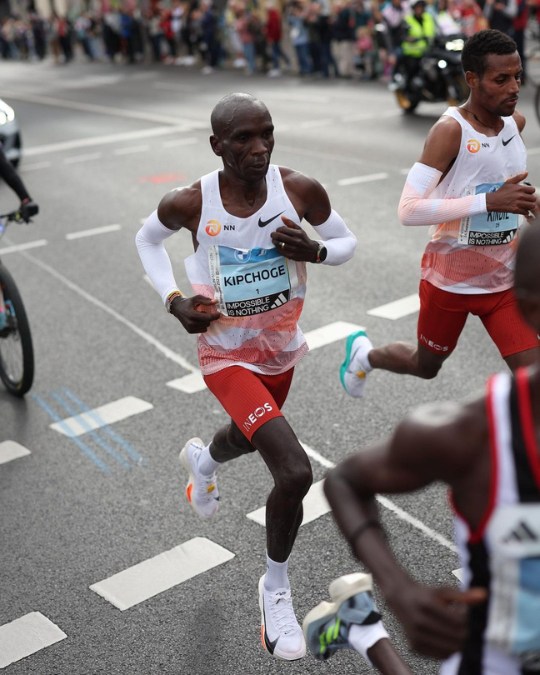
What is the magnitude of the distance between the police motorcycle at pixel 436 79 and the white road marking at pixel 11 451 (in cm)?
1224

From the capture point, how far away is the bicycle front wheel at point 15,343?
6426 millimetres

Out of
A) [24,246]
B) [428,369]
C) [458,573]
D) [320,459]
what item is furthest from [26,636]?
[24,246]

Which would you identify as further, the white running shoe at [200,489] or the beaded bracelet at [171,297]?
the white running shoe at [200,489]

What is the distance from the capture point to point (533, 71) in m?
21.3

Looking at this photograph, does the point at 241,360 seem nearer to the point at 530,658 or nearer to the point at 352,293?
the point at 530,658

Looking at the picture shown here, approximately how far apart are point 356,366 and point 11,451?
6.93 ft

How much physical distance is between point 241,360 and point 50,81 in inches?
1251

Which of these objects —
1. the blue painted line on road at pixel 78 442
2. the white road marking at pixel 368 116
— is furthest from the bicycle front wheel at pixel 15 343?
the white road marking at pixel 368 116

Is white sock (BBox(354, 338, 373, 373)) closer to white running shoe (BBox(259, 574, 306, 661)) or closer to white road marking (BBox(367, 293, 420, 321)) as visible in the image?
white road marking (BBox(367, 293, 420, 321))

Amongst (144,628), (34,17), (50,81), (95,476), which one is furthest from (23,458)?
(34,17)

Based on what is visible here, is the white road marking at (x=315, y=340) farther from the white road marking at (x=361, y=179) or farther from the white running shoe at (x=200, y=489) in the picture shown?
the white road marking at (x=361, y=179)

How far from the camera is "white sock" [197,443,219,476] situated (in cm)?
454

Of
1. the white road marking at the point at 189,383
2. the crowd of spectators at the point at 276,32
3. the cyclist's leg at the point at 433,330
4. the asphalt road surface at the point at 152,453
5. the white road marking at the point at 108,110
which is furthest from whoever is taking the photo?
the crowd of spectators at the point at 276,32

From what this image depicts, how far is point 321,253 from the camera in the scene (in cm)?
397
